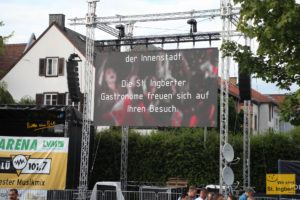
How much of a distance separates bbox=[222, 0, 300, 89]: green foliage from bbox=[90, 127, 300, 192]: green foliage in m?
10.2

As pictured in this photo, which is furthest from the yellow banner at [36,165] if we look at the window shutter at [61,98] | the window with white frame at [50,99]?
the window with white frame at [50,99]

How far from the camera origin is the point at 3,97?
27938 millimetres

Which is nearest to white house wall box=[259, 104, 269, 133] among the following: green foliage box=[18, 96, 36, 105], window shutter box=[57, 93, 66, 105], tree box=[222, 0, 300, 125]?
window shutter box=[57, 93, 66, 105]

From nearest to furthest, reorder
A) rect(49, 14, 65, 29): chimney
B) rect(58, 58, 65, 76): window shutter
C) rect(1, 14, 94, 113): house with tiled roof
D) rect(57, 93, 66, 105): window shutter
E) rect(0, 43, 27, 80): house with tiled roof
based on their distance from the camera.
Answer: rect(57, 93, 66, 105): window shutter, rect(58, 58, 65, 76): window shutter, rect(1, 14, 94, 113): house with tiled roof, rect(49, 14, 65, 29): chimney, rect(0, 43, 27, 80): house with tiled roof

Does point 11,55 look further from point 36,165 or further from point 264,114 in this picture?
point 264,114

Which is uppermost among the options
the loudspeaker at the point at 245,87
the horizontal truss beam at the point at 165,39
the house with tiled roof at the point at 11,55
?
the house with tiled roof at the point at 11,55

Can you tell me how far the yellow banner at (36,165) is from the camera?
19812 mm

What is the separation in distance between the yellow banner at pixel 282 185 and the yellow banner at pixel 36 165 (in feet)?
27.0

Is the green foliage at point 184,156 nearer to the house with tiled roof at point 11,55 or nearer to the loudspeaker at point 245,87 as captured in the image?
the loudspeaker at point 245,87

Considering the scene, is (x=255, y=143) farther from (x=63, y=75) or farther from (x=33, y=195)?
(x=63, y=75)

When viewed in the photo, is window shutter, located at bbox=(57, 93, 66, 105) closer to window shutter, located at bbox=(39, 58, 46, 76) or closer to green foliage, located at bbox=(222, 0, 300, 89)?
window shutter, located at bbox=(39, 58, 46, 76)

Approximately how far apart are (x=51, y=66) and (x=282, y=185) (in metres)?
21.8

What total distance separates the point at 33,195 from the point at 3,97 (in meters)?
10.2

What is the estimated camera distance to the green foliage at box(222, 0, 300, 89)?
10742 mm
